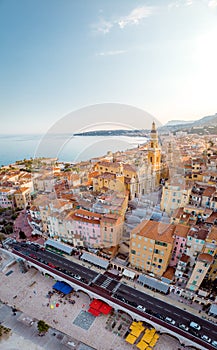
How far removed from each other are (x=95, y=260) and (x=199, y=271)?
213 inches

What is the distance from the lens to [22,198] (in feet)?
56.5

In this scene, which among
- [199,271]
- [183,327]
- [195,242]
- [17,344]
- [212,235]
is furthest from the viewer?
[195,242]

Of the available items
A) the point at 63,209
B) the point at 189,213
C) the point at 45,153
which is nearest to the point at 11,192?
the point at 45,153

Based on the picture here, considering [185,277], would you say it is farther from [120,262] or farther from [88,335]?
[88,335]

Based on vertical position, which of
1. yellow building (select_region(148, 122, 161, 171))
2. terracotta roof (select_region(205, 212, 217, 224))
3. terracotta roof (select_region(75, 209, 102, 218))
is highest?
yellow building (select_region(148, 122, 161, 171))

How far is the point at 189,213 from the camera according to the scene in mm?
11234

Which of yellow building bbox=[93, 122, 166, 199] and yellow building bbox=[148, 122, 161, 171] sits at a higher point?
yellow building bbox=[148, 122, 161, 171]

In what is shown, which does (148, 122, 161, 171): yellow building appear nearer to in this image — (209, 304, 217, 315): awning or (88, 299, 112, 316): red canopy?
(209, 304, 217, 315): awning

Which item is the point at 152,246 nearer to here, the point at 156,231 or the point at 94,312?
the point at 156,231

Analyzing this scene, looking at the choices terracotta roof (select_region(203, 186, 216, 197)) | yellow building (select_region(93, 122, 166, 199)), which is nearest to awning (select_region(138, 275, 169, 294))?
yellow building (select_region(93, 122, 166, 199))

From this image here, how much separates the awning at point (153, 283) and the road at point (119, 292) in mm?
469

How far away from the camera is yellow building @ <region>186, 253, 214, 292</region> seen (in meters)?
7.94

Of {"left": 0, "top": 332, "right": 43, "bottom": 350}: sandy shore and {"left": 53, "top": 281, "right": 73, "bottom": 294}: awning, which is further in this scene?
{"left": 53, "top": 281, "right": 73, "bottom": 294}: awning

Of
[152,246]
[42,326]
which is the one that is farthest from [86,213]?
[42,326]
